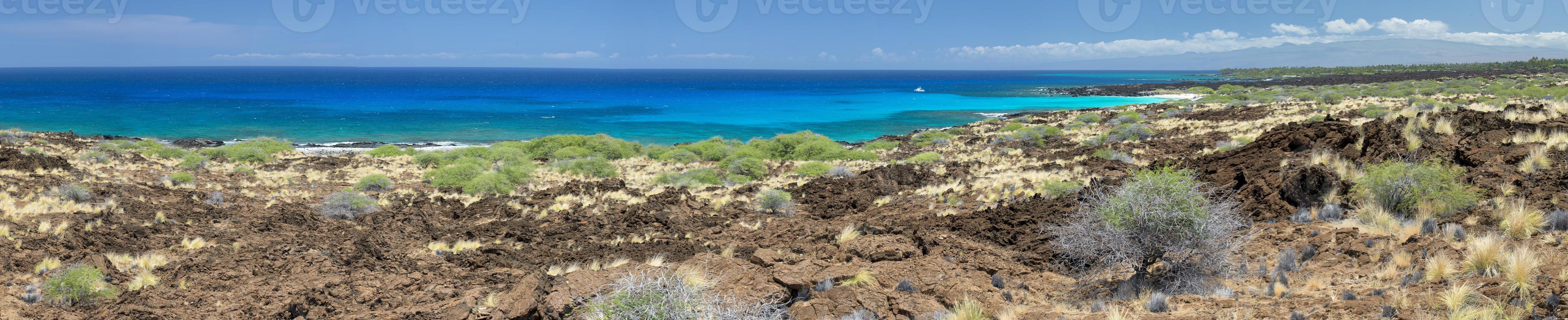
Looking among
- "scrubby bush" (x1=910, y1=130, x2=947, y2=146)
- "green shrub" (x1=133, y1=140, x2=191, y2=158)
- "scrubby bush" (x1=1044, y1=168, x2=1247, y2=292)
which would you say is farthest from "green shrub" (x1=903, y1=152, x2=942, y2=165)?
"green shrub" (x1=133, y1=140, x2=191, y2=158)

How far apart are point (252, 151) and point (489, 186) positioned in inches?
503

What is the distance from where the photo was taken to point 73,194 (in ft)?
39.6

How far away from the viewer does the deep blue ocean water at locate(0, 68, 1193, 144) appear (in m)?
45.6

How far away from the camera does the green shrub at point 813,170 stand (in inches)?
770

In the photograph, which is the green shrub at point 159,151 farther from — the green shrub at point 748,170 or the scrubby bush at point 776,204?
the scrubby bush at point 776,204

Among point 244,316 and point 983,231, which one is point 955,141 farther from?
point 244,316

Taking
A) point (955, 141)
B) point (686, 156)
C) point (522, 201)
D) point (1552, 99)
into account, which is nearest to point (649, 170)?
point (686, 156)

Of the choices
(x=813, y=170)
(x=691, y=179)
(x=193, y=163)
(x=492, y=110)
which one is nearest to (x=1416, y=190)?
(x=813, y=170)

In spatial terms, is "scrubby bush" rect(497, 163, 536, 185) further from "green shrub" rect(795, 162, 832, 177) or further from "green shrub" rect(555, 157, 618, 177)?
"green shrub" rect(795, 162, 832, 177)

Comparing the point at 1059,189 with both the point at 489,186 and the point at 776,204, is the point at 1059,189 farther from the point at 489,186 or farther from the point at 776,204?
the point at 489,186

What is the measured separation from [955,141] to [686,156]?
40.0 feet

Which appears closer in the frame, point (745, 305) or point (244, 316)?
point (745, 305)

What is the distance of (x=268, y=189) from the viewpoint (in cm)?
1595

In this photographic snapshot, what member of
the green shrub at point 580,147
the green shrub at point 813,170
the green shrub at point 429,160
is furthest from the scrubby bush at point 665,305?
the green shrub at point 580,147
